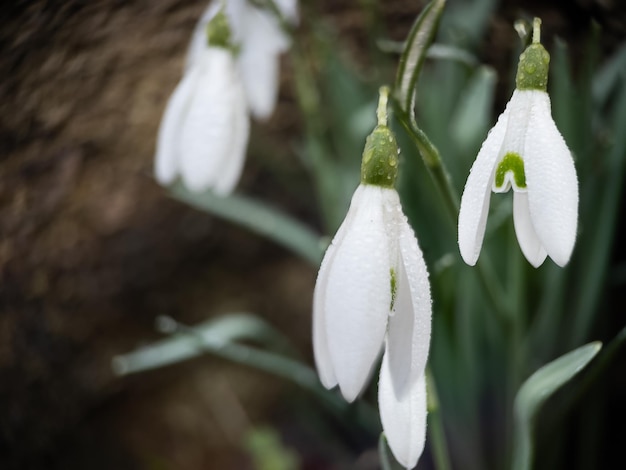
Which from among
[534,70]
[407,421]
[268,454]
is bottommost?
[268,454]

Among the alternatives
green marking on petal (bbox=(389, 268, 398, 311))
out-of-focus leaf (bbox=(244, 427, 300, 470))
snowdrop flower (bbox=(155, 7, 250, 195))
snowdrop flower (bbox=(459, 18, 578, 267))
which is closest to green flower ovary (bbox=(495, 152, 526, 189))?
snowdrop flower (bbox=(459, 18, 578, 267))

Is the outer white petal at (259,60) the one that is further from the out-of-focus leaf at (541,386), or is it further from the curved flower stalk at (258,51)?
the out-of-focus leaf at (541,386)

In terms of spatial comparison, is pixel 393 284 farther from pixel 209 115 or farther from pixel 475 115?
pixel 475 115

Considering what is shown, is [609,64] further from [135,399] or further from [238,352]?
[135,399]

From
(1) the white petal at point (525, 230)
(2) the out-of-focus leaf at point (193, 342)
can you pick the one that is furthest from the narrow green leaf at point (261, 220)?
(1) the white petal at point (525, 230)

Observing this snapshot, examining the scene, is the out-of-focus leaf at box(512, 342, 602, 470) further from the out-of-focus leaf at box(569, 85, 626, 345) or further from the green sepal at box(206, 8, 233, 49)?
the green sepal at box(206, 8, 233, 49)

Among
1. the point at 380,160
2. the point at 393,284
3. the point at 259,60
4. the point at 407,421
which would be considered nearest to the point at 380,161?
the point at 380,160

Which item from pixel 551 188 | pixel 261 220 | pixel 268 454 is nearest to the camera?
pixel 551 188
